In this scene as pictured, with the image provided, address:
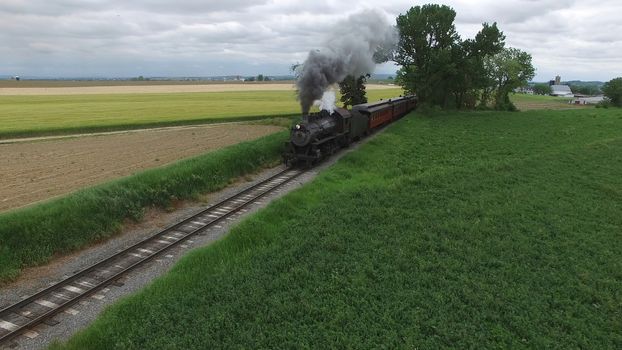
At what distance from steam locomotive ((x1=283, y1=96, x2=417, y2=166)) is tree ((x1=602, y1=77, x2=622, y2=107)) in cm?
6887

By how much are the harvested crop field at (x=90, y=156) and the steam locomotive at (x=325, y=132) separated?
7467 millimetres

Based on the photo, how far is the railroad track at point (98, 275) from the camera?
9.64 meters

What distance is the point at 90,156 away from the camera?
88.3 feet

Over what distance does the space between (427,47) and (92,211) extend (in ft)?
147

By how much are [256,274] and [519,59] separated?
227 ft

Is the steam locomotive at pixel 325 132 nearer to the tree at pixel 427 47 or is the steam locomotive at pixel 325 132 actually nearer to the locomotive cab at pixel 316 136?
the locomotive cab at pixel 316 136

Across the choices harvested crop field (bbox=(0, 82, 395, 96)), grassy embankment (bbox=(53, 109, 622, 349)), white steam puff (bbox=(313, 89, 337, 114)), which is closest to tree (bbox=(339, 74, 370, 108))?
harvested crop field (bbox=(0, 82, 395, 96))

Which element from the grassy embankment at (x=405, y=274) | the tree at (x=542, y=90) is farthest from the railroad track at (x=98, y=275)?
the tree at (x=542, y=90)

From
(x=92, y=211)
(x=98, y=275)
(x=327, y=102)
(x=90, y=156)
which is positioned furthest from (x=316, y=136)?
(x=90, y=156)

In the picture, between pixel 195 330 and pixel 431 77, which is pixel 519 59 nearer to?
pixel 431 77

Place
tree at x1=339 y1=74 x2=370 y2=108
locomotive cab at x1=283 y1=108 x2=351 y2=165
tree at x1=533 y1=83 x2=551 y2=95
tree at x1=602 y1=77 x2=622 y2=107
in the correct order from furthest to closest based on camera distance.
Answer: tree at x1=533 y1=83 x2=551 y2=95
tree at x1=602 y1=77 x2=622 y2=107
tree at x1=339 y1=74 x2=370 y2=108
locomotive cab at x1=283 y1=108 x2=351 y2=165

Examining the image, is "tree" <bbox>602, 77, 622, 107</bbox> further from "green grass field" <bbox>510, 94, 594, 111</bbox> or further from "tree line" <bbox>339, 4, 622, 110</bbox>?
"tree line" <bbox>339, 4, 622, 110</bbox>

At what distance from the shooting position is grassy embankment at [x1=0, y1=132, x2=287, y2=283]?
12641mm

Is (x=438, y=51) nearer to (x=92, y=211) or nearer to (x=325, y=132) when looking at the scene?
(x=325, y=132)
